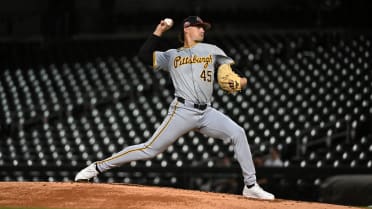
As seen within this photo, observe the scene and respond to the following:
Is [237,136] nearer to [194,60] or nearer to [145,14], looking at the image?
[194,60]

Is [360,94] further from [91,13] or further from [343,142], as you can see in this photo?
[91,13]

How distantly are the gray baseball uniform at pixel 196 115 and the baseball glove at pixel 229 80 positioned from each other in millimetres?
111

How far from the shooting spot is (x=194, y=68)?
6.30m

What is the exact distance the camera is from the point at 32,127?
633 inches

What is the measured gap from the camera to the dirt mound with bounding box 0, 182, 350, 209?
565 centimetres

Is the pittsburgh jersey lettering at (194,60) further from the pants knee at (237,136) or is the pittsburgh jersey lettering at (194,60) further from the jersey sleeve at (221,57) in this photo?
the pants knee at (237,136)

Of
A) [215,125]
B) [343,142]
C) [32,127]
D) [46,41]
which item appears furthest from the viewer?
[46,41]

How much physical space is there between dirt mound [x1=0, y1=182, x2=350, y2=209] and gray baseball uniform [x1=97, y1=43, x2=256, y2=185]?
336 millimetres

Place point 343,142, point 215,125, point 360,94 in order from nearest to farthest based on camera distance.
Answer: point 215,125, point 343,142, point 360,94

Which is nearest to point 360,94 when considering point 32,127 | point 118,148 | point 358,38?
point 358,38

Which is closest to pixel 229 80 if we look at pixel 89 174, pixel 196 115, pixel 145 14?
pixel 196 115

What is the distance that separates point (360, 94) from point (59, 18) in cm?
888

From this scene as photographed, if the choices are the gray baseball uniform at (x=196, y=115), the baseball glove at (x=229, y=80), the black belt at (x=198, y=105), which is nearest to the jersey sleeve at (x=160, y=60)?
the gray baseball uniform at (x=196, y=115)

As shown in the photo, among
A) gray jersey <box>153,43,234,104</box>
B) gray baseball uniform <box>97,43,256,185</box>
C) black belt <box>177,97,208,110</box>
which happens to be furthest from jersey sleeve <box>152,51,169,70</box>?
black belt <box>177,97,208,110</box>
